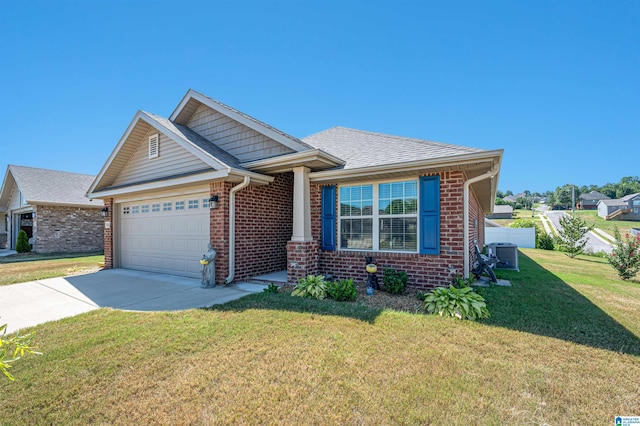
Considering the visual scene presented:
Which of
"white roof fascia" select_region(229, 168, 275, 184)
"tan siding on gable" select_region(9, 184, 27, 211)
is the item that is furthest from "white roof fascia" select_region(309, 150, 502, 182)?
"tan siding on gable" select_region(9, 184, 27, 211)

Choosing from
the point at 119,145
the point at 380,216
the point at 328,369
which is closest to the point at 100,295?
the point at 119,145

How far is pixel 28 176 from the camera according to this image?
18297mm

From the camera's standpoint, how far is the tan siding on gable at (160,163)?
328 inches

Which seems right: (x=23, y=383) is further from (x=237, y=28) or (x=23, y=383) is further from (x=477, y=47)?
(x=477, y=47)

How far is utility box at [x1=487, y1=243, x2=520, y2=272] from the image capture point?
10209 millimetres

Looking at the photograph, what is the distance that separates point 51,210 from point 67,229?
4.60 ft

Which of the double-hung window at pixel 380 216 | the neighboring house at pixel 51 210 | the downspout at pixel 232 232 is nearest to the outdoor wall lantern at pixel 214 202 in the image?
the downspout at pixel 232 232

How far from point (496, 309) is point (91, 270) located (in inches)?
506

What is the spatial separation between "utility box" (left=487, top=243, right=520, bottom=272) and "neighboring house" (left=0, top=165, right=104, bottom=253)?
22.6 metres

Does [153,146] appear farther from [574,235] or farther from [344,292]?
[574,235]

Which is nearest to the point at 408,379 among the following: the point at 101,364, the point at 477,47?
the point at 101,364

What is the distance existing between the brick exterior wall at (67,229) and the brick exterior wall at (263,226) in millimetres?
16558

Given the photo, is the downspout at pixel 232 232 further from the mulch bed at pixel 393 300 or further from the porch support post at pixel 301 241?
the mulch bed at pixel 393 300

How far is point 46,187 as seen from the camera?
59.2ft
